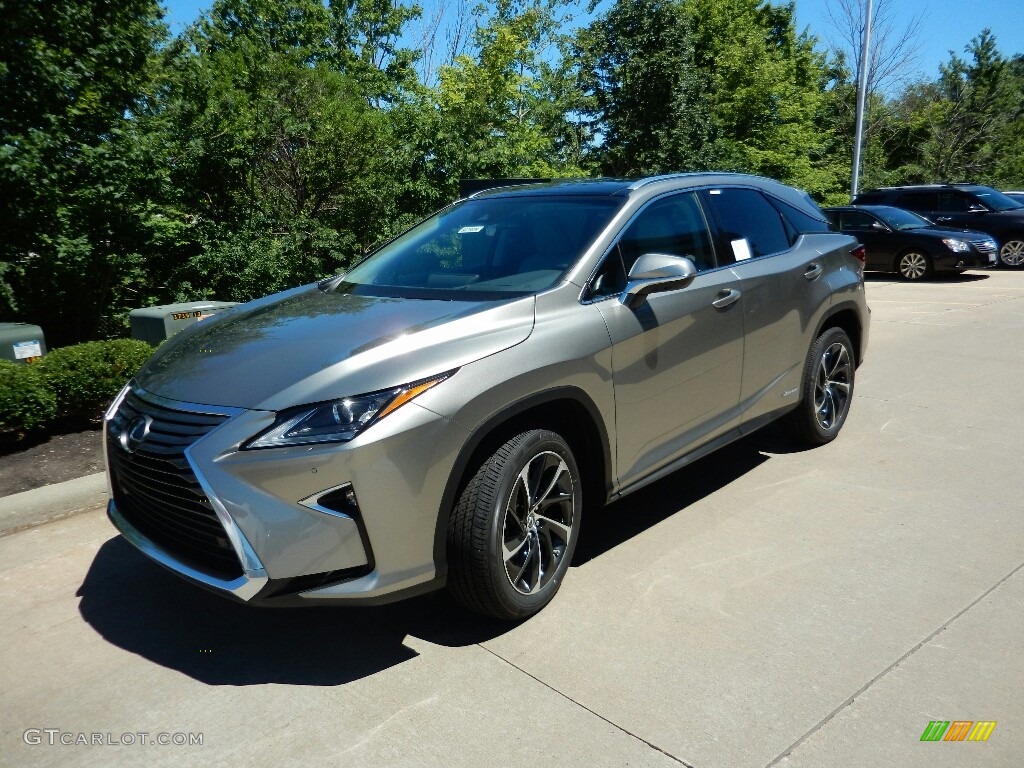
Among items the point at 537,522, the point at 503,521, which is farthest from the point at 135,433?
the point at 537,522

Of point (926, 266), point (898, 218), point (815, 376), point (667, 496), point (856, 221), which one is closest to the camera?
point (667, 496)

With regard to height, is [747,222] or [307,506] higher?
→ [747,222]

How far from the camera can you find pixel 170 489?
3078 mm

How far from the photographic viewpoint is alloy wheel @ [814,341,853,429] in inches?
217

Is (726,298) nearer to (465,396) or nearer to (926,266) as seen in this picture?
(465,396)

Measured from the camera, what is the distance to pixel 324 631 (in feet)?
11.5

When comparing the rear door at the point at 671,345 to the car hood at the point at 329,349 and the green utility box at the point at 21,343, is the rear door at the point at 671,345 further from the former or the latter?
the green utility box at the point at 21,343

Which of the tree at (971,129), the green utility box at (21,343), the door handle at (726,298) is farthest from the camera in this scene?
the tree at (971,129)

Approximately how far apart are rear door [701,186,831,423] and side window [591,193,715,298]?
0.15m

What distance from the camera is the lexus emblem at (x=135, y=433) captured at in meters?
3.20

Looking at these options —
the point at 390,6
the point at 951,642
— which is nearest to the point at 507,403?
the point at 951,642

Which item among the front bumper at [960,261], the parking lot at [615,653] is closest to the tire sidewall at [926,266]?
the front bumper at [960,261]

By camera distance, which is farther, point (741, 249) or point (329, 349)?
point (741, 249)

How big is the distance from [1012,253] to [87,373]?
59.9 feet
